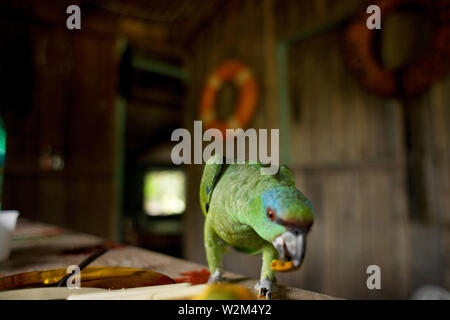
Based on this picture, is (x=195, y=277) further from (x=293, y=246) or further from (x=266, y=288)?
(x=293, y=246)

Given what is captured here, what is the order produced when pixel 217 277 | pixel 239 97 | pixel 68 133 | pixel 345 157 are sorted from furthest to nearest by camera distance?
pixel 68 133
pixel 239 97
pixel 345 157
pixel 217 277

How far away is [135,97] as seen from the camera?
5.09 m

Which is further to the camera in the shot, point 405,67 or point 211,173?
point 405,67

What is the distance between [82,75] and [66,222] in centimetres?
199

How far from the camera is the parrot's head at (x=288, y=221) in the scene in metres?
0.49

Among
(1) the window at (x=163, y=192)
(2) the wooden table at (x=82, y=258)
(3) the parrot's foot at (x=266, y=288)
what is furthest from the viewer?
(1) the window at (x=163, y=192)

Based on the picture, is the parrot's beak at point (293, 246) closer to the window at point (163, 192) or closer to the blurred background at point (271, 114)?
the blurred background at point (271, 114)

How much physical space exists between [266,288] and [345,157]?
2.31m

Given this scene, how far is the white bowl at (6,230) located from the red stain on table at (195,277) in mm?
565

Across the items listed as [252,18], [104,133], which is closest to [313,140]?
[252,18]

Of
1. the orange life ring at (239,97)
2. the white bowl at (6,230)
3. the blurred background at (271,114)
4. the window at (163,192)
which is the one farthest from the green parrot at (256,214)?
the window at (163,192)

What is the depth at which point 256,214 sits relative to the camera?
572 mm

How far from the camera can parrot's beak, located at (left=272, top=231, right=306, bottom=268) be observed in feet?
1.60

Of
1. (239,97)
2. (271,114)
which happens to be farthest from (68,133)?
(271,114)
